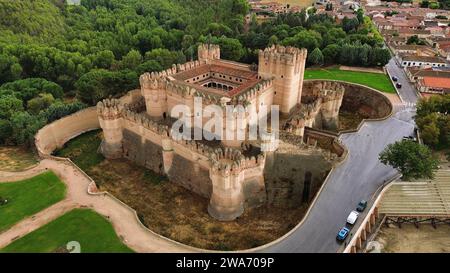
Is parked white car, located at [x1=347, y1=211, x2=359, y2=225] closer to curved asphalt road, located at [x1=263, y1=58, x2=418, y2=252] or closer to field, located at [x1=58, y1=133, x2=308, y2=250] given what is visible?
curved asphalt road, located at [x1=263, y1=58, x2=418, y2=252]

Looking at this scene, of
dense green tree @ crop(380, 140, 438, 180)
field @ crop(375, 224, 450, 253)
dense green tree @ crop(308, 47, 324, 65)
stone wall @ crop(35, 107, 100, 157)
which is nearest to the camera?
field @ crop(375, 224, 450, 253)

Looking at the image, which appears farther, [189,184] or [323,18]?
[323,18]

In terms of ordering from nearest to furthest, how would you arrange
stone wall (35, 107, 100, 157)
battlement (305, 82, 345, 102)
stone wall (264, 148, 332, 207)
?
stone wall (264, 148, 332, 207) < stone wall (35, 107, 100, 157) < battlement (305, 82, 345, 102)

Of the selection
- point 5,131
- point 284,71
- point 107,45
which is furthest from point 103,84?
point 284,71

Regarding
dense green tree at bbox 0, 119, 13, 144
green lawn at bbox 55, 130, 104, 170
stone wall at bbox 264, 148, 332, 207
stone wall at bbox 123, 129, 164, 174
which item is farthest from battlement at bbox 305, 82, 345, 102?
dense green tree at bbox 0, 119, 13, 144

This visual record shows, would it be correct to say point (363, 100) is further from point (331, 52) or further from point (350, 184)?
point (350, 184)

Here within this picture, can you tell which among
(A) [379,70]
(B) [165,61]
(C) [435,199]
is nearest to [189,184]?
(C) [435,199]
